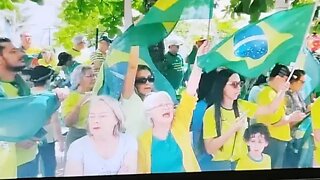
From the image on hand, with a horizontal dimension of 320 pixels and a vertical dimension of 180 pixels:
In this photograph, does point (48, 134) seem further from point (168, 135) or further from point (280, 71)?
point (280, 71)

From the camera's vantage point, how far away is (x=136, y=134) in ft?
4.66

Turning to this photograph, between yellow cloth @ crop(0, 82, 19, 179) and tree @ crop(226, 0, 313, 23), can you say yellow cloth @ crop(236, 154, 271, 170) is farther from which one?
yellow cloth @ crop(0, 82, 19, 179)

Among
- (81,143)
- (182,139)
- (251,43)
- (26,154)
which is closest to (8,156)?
(26,154)

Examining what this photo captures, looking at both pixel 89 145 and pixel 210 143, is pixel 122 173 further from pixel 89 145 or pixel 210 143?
pixel 210 143

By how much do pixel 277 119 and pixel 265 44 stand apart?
0.20 m

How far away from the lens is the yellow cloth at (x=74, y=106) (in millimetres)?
1382

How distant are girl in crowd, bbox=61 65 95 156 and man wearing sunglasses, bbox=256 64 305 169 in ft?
1.46

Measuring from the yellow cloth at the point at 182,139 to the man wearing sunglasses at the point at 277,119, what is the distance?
7.4 inches

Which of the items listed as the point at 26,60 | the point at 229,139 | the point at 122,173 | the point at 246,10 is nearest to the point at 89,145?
the point at 122,173

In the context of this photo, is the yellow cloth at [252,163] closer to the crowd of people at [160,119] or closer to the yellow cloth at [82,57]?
the crowd of people at [160,119]

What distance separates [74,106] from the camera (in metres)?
1.39

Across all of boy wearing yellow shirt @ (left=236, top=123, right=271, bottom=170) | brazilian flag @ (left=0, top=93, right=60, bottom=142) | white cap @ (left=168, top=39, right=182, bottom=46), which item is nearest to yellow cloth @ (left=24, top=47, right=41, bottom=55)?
brazilian flag @ (left=0, top=93, right=60, bottom=142)

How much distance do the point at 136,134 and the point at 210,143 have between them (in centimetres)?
19

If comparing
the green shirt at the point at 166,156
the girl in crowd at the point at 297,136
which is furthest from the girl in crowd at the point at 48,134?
the girl in crowd at the point at 297,136
